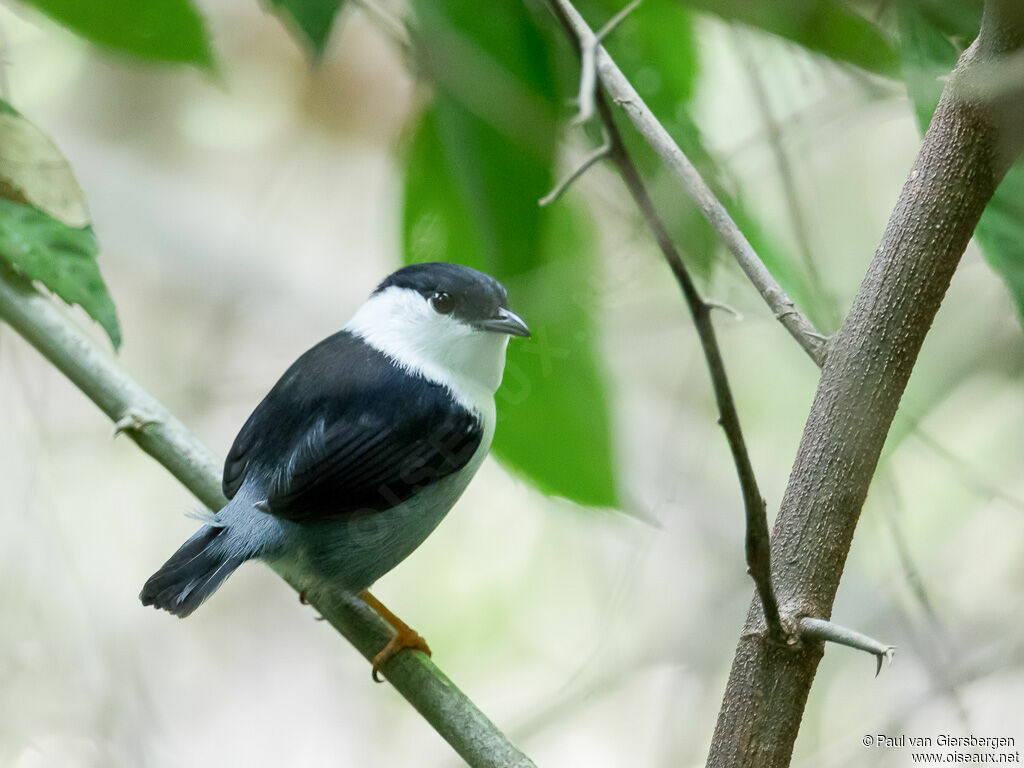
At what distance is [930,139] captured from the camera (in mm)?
757

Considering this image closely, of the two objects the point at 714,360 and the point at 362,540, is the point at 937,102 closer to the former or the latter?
the point at 714,360

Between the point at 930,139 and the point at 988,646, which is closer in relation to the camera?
the point at 930,139

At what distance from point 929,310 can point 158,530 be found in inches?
70.9

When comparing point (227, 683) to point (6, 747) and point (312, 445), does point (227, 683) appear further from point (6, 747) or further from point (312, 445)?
point (312, 445)

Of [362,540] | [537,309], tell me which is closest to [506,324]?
[537,309]

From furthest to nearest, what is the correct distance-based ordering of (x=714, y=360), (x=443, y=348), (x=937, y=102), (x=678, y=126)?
(x=443, y=348) < (x=678, y=126) < (x=937, y=102) < (x=714, y=360)

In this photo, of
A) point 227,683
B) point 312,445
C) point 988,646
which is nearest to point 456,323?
point 312,445

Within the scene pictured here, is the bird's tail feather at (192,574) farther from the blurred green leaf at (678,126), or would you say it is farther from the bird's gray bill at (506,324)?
the blurred green leaf at (678,126)

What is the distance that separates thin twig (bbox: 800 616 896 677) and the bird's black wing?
0.52m

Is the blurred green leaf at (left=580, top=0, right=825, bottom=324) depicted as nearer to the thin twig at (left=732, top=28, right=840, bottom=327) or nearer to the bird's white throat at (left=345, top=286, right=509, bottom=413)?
the thin twig at (left=732, top=28, right=840, bottom=327)

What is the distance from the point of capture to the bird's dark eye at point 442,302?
113 centimetres

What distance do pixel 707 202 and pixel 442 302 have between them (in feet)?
1.49

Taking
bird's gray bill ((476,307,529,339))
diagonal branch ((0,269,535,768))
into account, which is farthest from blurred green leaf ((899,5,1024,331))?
diagonal branch ((0,269,535,768))

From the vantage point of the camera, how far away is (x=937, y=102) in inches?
31.0
